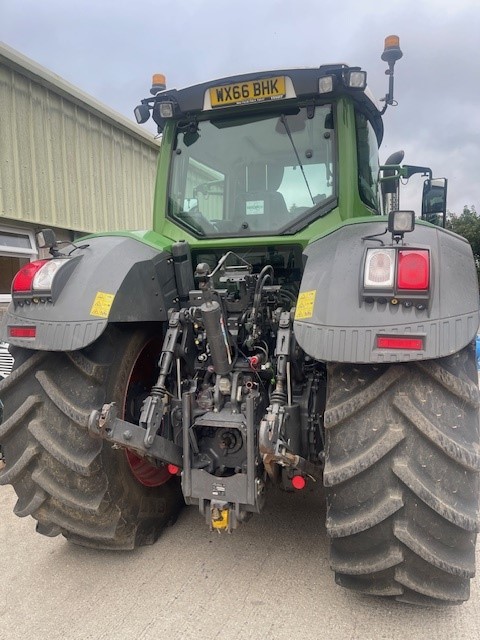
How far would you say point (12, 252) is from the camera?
6289mm

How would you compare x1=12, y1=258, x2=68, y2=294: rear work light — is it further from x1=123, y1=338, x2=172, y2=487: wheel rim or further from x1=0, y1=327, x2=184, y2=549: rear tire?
x1=123, y1=338, x2=172, y2=487: wheel rim

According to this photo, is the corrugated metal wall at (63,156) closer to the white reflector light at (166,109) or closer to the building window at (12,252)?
the building window at (12,252)

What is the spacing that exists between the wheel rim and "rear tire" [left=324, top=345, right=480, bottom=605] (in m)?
1.09

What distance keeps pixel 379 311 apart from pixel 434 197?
72.8 inches

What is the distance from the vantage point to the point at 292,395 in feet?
7.61

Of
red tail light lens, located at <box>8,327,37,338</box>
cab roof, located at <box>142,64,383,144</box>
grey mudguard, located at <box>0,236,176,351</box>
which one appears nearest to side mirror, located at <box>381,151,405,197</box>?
cab roof, located at <box>142,64,383,144</box>

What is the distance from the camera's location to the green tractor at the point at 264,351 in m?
1.82

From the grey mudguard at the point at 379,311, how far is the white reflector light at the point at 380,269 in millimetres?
37

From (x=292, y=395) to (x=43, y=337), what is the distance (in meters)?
1.17

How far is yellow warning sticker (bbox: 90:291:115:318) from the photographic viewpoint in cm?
218

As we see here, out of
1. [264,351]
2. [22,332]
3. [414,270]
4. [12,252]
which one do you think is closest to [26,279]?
[22,332]

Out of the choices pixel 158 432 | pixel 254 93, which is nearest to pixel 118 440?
pixel 158 432

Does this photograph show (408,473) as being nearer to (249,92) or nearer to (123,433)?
(123,433)

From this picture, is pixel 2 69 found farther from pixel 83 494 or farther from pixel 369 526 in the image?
pixel 369 526
